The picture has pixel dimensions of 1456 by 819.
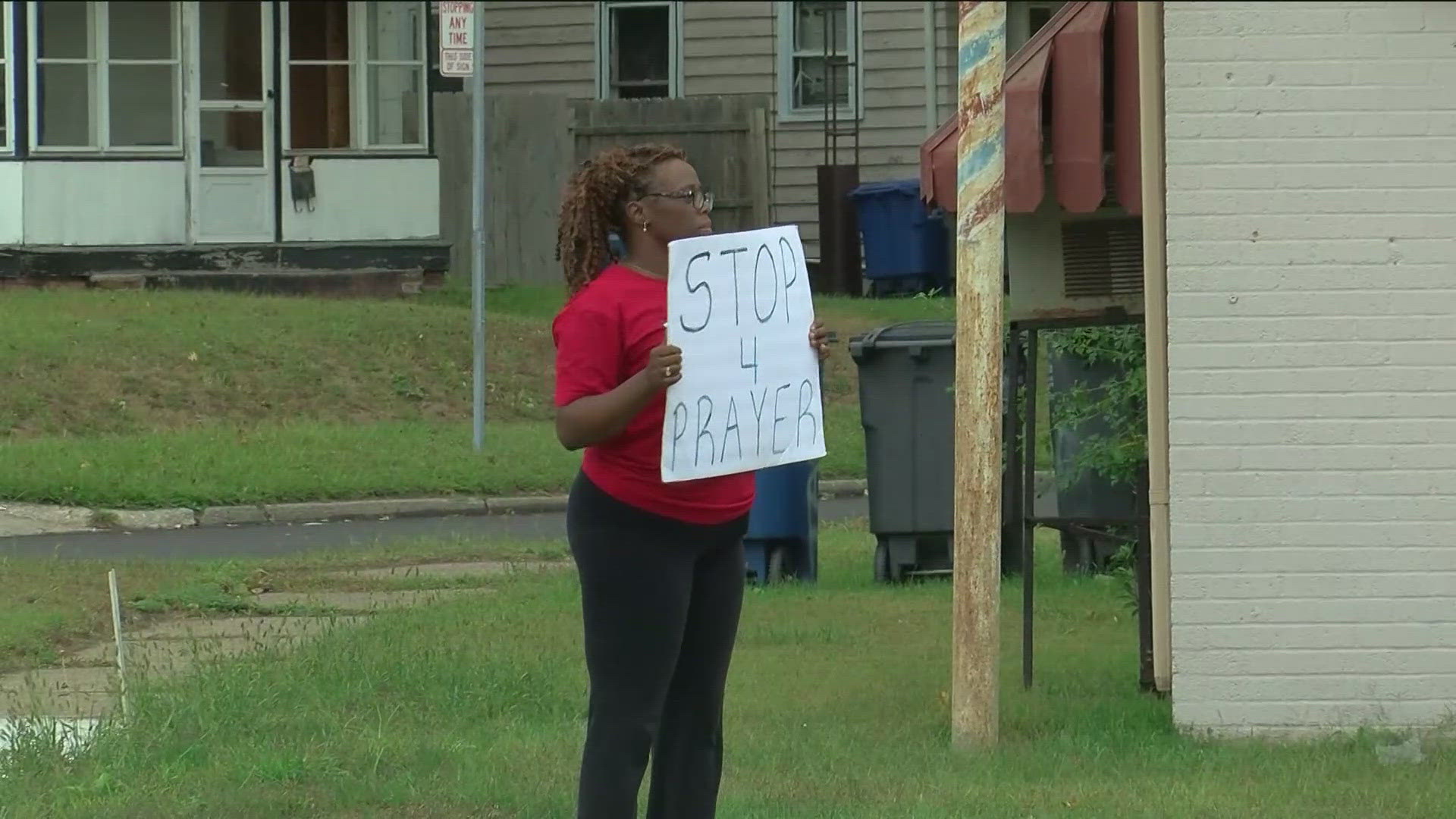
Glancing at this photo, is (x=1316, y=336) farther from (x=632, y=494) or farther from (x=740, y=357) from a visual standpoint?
(x=632, y=494)

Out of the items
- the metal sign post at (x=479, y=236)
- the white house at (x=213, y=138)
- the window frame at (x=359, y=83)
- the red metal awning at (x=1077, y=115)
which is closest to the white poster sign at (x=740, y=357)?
the red metal awning at (x=1077, y=115)

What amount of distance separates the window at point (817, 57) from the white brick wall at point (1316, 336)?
18.7 meters

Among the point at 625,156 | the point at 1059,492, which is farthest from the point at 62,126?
the point at 625,156

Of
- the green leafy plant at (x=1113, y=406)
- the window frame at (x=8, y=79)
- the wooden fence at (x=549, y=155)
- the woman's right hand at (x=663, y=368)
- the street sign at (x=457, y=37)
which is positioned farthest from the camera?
the wooden fence at (x=549, y=155)

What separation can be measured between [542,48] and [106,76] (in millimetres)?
6686

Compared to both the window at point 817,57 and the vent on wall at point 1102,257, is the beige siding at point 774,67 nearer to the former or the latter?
the window at point 817,57

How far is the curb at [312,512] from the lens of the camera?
521 inches

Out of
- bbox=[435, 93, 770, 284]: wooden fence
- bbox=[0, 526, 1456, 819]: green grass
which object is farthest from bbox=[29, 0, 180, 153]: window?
bbox=[0, 526, 1456, 819]: green grass

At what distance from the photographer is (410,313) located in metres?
19.2

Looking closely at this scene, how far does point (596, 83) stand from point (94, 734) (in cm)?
2069

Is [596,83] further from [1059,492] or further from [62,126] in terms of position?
[1059,492]

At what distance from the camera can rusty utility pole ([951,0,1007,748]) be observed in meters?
6.32

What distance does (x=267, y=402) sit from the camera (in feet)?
53.5

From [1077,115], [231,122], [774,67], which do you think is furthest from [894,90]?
[1077,115]
